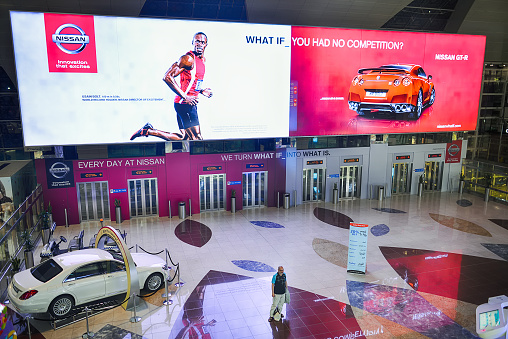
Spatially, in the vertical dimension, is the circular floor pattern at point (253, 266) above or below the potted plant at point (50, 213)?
below

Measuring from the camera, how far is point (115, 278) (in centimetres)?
899

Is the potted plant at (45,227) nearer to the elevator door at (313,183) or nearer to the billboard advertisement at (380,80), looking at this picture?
the billboard advertisement at (380,80)

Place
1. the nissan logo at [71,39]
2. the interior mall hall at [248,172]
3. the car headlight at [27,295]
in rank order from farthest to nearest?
the nissan logo at [71,39]
the interior mall hall at [248,172]
the car headlight at [27,295]

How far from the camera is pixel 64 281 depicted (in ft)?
27.3

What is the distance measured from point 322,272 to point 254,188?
698 cm

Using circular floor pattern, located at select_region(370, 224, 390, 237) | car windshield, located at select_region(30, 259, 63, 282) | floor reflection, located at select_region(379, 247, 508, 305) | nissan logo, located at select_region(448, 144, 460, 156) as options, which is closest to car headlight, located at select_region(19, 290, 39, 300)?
car windshield, located at select_region(30, 259, 63, 282)

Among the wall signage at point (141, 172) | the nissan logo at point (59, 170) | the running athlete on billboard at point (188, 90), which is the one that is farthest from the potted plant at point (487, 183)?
the nissan logo at point (59, 170)

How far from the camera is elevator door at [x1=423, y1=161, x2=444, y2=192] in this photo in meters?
20.1

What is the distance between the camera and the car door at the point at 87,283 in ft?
27.6

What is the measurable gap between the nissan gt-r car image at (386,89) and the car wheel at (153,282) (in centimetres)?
1138

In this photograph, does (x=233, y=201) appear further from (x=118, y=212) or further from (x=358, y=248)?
(x=358, y=248)

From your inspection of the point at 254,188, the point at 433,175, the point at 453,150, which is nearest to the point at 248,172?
the point at 254,188

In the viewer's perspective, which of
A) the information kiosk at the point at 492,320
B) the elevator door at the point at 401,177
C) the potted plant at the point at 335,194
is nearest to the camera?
the information kiosk at the point at 492,320

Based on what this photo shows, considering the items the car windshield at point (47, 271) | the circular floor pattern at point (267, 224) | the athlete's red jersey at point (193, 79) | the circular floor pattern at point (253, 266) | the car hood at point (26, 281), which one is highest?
the athlete's red jersey at point (193, 79)
